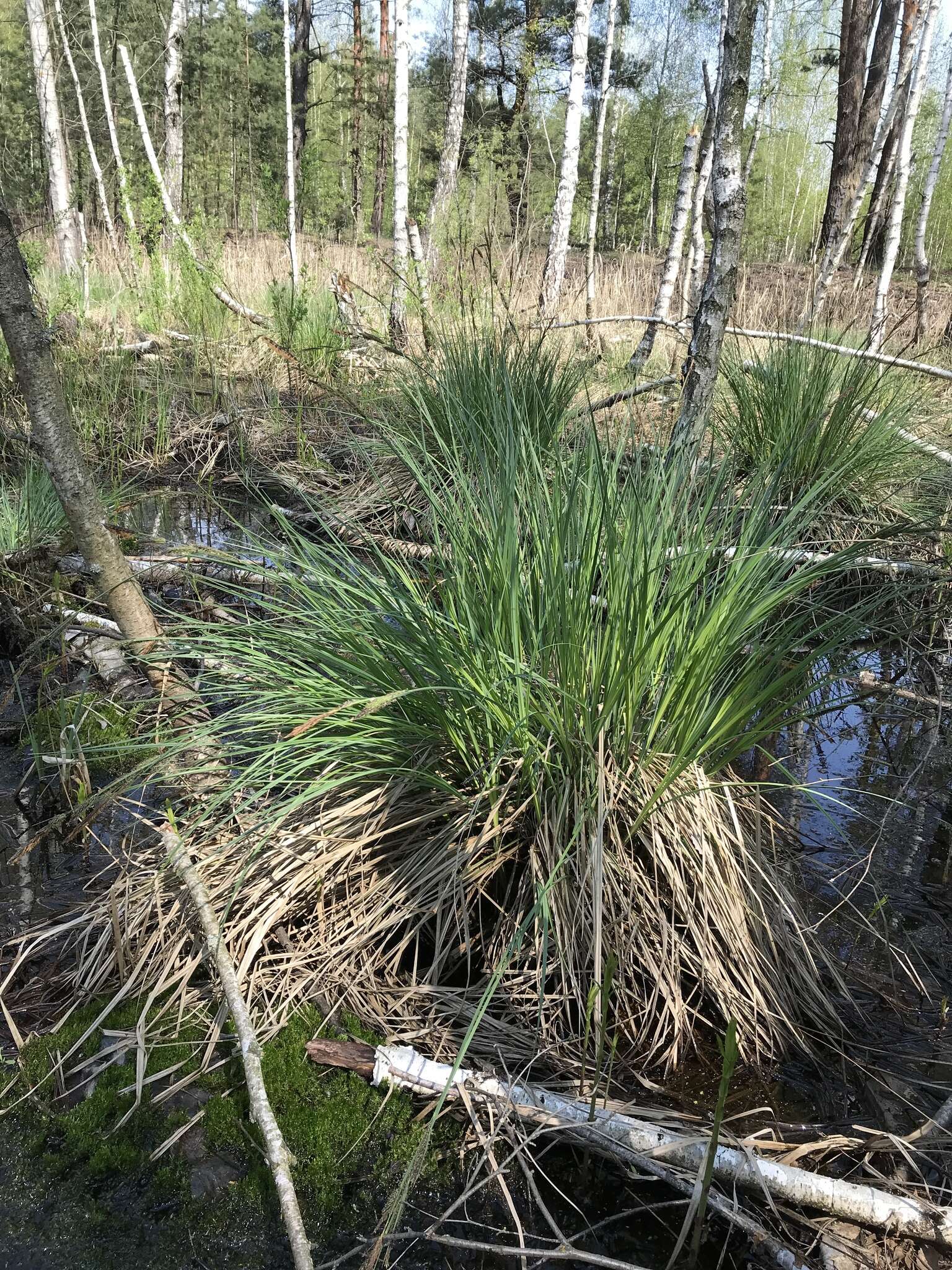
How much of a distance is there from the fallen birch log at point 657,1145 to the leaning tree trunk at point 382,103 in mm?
22129

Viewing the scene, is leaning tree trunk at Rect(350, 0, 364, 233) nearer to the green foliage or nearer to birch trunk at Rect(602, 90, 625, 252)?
birch trunk at Rect(602, 90, 625, 252)

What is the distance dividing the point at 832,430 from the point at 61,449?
3.59 metres

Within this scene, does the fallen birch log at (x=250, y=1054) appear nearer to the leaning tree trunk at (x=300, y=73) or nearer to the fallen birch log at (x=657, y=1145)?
the fallen birch log at (x=657, y=1145)

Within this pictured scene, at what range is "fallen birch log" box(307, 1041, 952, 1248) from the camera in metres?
1.17

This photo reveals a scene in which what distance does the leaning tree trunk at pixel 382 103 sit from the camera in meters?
18.8

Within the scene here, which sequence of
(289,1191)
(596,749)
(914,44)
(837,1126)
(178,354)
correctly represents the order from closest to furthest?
(289,1191) → (837,1126) → (596,749) → (178,354) → (914,44)

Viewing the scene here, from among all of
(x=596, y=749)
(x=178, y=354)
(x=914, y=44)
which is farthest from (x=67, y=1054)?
(x=914, y=44)

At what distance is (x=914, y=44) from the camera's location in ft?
28.1

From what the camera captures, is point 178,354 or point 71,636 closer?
point 71,636

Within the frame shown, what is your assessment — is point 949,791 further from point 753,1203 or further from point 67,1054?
point 67,1054

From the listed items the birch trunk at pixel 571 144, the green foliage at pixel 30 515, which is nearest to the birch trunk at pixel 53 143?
the green foliage at pixel 30 515

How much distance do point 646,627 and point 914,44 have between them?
1027cm

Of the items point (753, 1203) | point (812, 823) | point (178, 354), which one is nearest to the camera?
point (753, 1203)

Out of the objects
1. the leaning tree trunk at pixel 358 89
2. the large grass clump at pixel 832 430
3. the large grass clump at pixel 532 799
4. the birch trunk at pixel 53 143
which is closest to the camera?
the large grass clump at pixel 532 799
